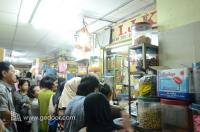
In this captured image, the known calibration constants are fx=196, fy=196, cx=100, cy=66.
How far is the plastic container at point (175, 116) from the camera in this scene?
70.8 inches

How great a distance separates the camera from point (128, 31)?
3.62 meters

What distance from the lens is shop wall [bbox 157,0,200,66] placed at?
196cm

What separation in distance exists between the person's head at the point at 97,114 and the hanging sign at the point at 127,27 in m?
1.82

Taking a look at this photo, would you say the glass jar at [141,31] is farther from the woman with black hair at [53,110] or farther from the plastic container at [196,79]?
the woman with black hair at [53,110]

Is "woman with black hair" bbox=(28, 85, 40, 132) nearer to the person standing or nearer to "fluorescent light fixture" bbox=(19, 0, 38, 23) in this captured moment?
the person standing

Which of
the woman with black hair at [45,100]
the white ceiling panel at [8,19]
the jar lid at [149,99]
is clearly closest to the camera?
the jar lid at [149,99]

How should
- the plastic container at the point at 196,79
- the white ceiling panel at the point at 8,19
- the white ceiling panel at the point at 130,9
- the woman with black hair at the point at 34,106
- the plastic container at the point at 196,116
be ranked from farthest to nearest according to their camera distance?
the white ceiling panel at the point at 8,19 < the woman with black hair at the point at 34,106 < the white ceiling panel at the point at 130,9 < the plastic container at the point at 196,79 < the plastic container at the point at 196,116

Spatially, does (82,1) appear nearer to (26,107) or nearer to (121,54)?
(121,54)

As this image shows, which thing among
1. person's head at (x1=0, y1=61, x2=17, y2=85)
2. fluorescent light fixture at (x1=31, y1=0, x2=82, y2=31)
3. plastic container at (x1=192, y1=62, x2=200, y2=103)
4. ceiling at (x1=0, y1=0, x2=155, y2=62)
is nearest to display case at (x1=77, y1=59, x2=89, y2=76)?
ceiling at (x1=0, y1=0, x2=155, y2=62)

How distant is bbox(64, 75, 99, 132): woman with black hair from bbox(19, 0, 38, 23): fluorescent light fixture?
1656mm

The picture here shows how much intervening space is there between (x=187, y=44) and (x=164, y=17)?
48cm

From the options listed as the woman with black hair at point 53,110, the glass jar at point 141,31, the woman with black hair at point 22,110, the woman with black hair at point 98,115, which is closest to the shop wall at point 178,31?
the glass jar at point 141,31

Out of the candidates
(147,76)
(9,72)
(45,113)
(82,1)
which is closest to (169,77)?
(147,76)

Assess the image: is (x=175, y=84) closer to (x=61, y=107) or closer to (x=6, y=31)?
(x=61, y=107)
